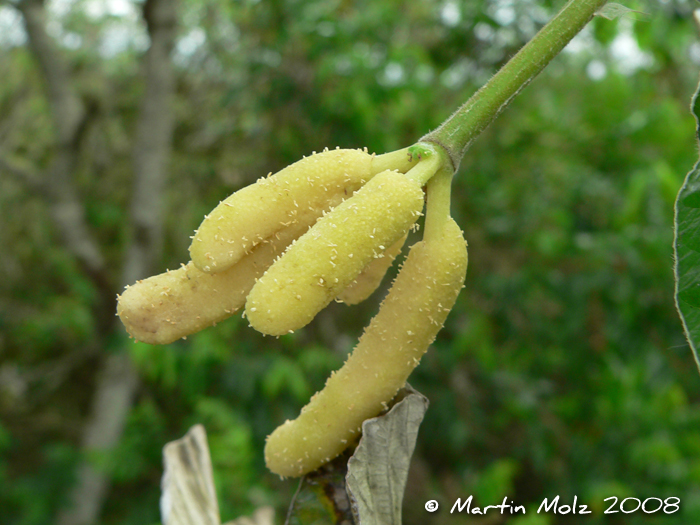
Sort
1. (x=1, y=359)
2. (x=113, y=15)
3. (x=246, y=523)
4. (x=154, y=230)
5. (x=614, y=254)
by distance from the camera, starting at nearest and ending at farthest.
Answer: (x=246, y=523), (x=614, y=254), (x=154, y=230), (x=113, y=15), (x=1, y=359)

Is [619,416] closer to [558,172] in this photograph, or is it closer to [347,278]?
[558,172]

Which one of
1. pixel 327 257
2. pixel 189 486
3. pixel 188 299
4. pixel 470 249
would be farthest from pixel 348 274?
pixel 470 249

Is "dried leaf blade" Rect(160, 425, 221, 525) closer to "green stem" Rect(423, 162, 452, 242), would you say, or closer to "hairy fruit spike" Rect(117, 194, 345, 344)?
"hairy fruit spike" Rect(117, 194, 345, 344)

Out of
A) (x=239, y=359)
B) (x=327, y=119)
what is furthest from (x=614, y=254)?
(x=239, y=359)

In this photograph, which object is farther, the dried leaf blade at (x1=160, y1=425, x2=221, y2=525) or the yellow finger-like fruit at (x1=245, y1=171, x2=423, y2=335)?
the dried leaf blade at (x1=160, y1=425, x2=221, y2=525)

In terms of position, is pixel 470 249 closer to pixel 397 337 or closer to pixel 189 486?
pixel 189 486

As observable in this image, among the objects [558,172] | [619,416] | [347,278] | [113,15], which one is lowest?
[619,416]

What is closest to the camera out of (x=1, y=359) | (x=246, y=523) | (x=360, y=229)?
(x=360, y=229)

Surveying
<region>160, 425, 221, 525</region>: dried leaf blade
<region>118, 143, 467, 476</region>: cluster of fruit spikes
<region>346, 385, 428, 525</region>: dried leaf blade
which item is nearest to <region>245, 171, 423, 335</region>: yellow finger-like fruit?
<region>118, 143, 467, 476</region>: cluster of fruit spikes
